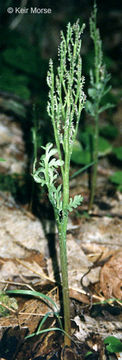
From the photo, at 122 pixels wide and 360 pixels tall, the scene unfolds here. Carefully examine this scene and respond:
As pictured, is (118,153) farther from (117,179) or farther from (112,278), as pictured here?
(112,278)

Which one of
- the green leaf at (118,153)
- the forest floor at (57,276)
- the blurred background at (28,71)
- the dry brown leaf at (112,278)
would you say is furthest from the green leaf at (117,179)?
the dry brown leaf at (112,278)

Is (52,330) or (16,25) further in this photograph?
(16,25)

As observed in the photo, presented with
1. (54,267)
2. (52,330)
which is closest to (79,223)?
(54,267)

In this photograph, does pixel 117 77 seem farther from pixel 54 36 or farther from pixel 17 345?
pixel 17 345

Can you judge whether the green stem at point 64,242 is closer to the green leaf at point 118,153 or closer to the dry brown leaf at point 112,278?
the dry brown leaf at point 112,278

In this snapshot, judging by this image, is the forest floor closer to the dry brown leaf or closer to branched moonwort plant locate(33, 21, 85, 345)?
the dry brown leaf

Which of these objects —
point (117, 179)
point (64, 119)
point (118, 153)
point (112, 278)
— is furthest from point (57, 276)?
point (118, 153)

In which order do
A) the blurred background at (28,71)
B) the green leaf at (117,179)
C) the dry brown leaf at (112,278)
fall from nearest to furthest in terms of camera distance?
1. the dry brown leaf at (112,278)
2. the green leaf at (117,179)
3. the blurred background at (28,71)
